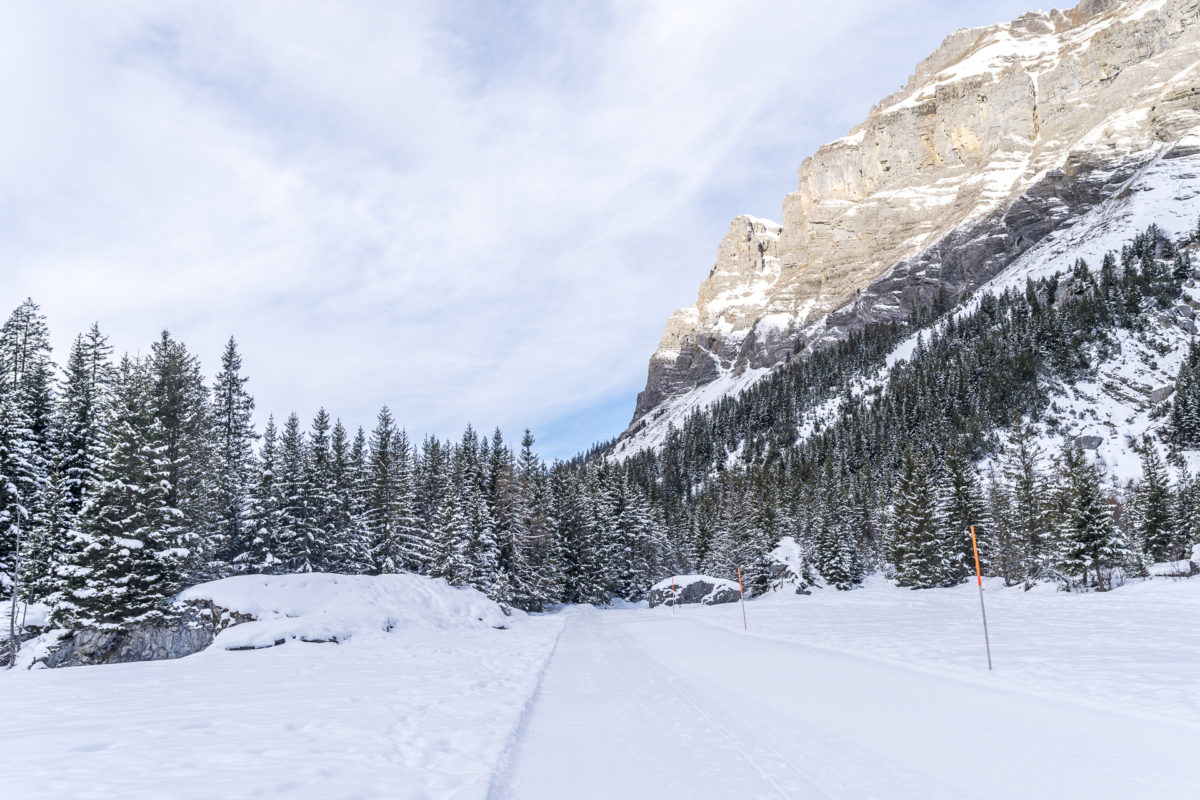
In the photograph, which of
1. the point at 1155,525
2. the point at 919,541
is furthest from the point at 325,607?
the point at 1155,525

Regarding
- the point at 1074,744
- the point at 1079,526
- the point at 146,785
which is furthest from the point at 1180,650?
the point at 1079,526

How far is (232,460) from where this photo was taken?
125 ft

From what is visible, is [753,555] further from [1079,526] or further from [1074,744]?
[1074,744]

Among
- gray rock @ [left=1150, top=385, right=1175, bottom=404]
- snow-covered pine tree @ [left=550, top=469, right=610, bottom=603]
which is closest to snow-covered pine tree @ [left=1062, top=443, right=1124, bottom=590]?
snow-covered pine tree @ [left=550, top=469, right=610, bottom=603]

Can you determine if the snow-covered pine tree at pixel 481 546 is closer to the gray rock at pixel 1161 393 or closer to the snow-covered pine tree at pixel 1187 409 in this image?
the snow-covered pine tree at pixel 1187 409

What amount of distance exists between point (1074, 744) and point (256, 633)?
1960 centimetres

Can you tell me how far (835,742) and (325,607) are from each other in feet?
62.1

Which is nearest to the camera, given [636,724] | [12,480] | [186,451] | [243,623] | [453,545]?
[636,724]

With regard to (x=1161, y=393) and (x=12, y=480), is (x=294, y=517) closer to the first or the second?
(x=12, y=480)

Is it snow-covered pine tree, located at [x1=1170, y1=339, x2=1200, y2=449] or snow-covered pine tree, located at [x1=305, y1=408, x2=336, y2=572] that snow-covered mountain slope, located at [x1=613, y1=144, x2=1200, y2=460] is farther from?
snow-covered pine tree, located at [x1=305, y1=408, x2=336, y2=572]

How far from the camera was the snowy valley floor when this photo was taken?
5406 mm

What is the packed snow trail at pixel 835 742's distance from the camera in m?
5.50

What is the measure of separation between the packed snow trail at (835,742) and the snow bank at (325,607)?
11.4 metres

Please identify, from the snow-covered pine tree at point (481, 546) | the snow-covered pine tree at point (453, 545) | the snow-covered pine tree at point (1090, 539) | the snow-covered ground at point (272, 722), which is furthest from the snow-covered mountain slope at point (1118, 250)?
the snow-covered ground at point (272, 722)
